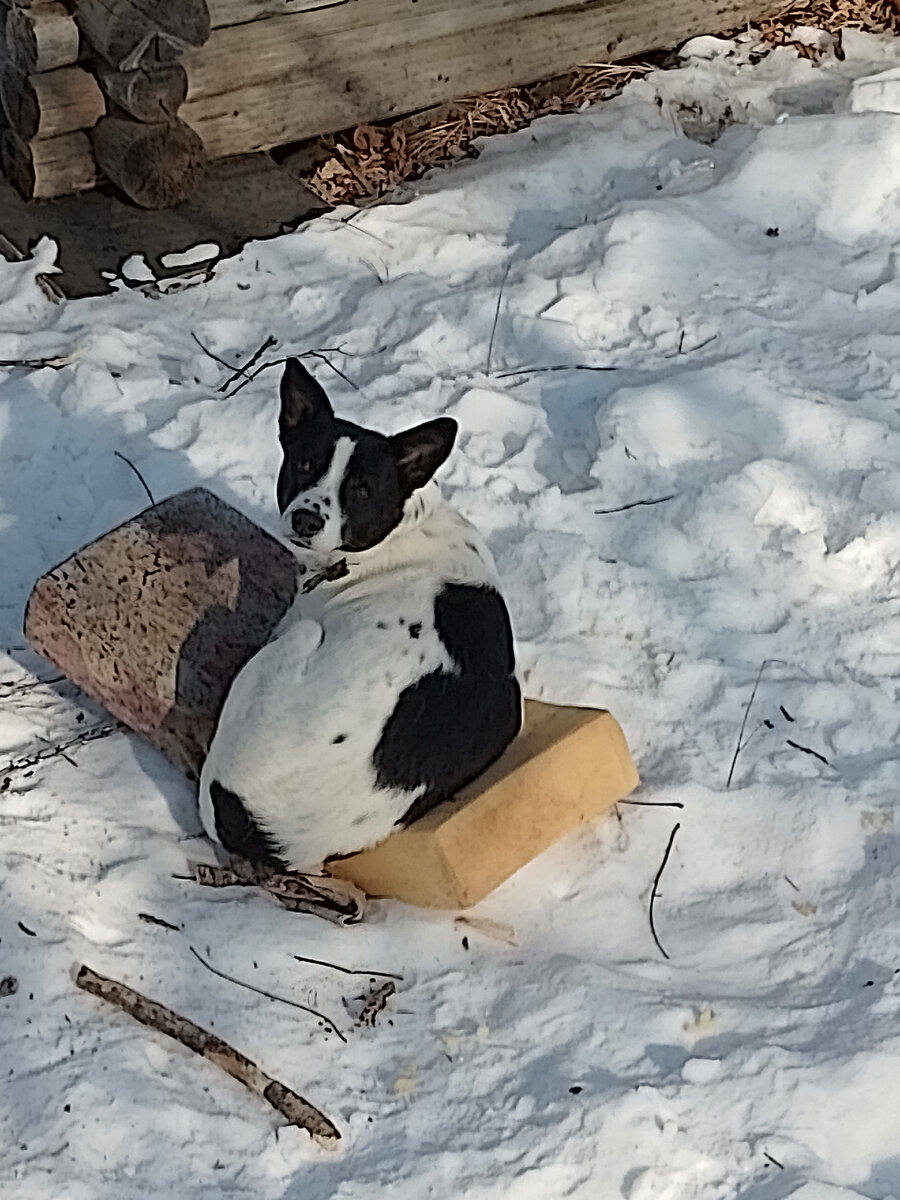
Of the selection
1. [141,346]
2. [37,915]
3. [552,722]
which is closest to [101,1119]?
[37,915]

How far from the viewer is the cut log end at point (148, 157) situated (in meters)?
6.02

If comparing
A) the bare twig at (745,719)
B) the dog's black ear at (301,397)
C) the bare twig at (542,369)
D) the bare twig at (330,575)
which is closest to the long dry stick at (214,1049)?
the bare twig at (330,575)

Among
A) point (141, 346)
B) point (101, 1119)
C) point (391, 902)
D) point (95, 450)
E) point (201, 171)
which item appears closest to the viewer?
point (101, 1119)

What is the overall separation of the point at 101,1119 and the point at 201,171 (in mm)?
4395

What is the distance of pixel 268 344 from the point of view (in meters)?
5.48

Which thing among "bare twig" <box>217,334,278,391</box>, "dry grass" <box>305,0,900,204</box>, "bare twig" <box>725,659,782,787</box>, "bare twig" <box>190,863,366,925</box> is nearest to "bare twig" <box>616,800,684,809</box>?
"bare twig" <box>725,659,782,787</box>

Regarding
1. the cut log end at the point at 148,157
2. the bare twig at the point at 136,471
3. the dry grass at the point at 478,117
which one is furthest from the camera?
the dry grass at the point at 478,117

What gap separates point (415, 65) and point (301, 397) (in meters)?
3.74

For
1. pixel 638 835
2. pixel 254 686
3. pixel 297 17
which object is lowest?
pixel 638 835

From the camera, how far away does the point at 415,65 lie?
22.3 ft

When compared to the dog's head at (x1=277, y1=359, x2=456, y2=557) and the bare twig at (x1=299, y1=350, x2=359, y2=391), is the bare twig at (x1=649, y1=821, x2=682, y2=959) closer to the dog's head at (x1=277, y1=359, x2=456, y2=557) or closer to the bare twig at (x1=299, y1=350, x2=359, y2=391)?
the dog's head at (x1=277, y1=359, x2=456, y2=557)

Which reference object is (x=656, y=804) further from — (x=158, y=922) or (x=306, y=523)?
(x=158, y=922)

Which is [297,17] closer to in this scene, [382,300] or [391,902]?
[382,300]

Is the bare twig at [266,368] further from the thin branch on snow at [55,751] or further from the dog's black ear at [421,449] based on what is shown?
the dog's black ear at [421,449]
